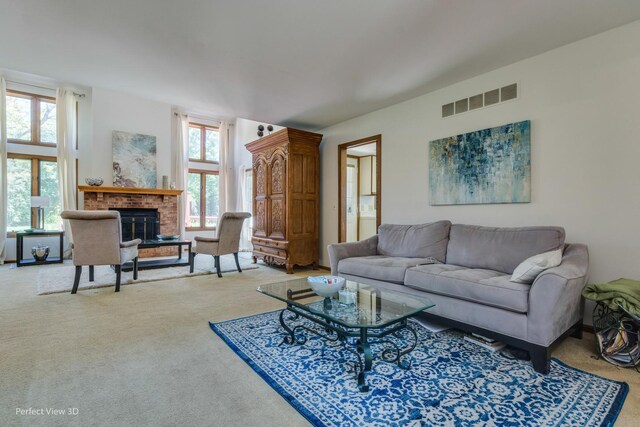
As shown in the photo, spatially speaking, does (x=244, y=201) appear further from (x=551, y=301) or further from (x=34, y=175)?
(x=551, y=301)

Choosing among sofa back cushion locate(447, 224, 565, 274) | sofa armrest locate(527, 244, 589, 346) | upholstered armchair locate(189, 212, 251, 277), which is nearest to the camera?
sofa armrest locate(527, 244, 589, 346)

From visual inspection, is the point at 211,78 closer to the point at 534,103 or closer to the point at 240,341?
the point at 240,341

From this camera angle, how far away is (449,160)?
3.69m

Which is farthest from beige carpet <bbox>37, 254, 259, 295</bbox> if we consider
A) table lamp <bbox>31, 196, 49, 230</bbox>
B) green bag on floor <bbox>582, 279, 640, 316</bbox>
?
green bag on floor <bbox>582, 279, 640, 316</bbox>

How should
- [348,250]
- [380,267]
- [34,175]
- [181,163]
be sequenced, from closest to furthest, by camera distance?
1. [380,267]
2. [348,250]
3. [34,175]
4. [181,163]

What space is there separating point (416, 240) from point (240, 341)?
222cm

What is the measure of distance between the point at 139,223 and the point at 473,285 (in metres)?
6.56

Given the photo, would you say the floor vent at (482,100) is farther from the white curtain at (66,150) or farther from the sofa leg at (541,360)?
the white curtain at (66,150)

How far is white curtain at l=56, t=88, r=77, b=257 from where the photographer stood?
6121 millimetres

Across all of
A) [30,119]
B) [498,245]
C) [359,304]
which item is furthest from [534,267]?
[30,119]

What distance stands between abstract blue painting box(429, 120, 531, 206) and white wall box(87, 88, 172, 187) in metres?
6.00

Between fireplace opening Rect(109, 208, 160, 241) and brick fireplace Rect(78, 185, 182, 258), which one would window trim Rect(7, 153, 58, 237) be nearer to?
brick fireplace Rect(78, 185, 182, 258)

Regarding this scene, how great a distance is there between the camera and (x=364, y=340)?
1830 mm

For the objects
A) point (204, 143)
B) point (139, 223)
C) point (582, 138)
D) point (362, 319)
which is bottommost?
point (362, 319)
